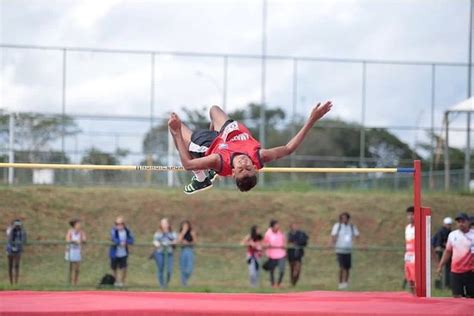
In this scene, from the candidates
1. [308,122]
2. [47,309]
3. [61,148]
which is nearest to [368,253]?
[61,148]

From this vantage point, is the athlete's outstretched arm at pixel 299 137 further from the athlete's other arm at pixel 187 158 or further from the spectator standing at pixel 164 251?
the spectator standing at pixel 164 251

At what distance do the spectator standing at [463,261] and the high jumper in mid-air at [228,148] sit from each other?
→ 4.66 metres

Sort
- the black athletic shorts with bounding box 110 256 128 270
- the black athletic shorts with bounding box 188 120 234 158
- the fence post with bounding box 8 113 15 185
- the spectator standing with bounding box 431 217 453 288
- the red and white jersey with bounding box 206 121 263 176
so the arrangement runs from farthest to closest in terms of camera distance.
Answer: the fence post with bounding box 8 113 15 185
the black athletic shorts with bounding box 110 256 128 270
the spectator standing with bounding box 431 217 453 288
the black athletic shorts with bounding box 188 120 234 158
the red and white jersey with bounding box 206 121 263 176

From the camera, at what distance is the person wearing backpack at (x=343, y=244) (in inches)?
680

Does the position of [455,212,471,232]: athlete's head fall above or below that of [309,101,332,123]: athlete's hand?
below

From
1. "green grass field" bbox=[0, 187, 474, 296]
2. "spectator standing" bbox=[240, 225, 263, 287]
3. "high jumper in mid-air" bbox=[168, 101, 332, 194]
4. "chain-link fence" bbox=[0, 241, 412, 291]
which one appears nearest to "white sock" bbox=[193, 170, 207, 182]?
"high jumper in mid-air" bbox=[168, 101, 332, 194]

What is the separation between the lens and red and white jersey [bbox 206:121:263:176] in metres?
8.35

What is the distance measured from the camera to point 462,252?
12352mm

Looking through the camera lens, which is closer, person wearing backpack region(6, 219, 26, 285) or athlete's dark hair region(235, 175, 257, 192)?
athlete's dark hair region(235, 175, 257, 192)

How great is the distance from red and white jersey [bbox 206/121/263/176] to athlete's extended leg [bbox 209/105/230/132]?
0.19m

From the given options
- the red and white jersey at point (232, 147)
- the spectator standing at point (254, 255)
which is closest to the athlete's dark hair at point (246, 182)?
the red and white jersey at point (232, 147)

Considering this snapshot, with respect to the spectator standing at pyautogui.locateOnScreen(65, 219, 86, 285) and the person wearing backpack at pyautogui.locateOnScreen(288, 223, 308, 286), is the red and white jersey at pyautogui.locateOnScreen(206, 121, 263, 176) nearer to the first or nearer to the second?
the spectator standing at pyautogui.locateOnScreen(65, 219, 86, 285)

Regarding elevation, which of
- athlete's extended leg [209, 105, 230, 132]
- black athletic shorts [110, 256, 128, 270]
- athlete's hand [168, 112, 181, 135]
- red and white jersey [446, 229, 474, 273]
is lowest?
black athletic shorts [110, 256, 128, 270]

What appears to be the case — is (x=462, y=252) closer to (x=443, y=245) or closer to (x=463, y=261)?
(x=463, y=261)
